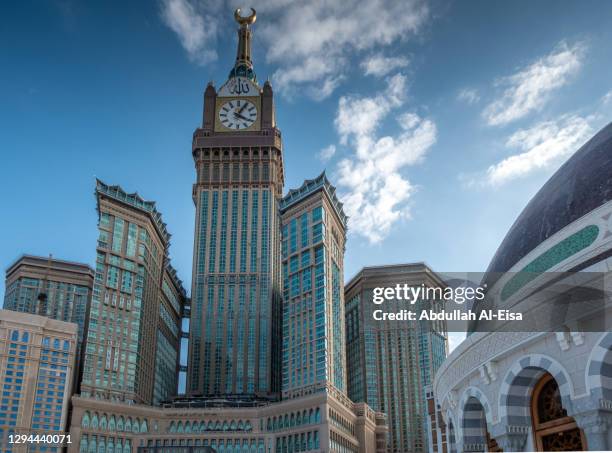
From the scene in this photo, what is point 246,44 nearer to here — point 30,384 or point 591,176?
point 30,384

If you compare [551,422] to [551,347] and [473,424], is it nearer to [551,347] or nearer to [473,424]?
[551,347]

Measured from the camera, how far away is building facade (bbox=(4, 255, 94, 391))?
445 feet

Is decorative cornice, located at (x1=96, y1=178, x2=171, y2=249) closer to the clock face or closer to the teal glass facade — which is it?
the teal glass facade

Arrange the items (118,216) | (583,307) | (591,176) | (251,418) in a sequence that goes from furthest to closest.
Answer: (118,216), (251,418), (591,176), (583,307)

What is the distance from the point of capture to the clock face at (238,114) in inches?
5659

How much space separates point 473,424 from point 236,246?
4247 inches

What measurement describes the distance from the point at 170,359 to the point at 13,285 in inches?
1374

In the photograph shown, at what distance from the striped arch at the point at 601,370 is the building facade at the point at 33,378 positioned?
3533 inches

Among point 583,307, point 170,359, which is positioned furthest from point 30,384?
point 583,307

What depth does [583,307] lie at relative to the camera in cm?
1877

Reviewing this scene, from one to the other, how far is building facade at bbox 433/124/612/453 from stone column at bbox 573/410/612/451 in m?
0.03

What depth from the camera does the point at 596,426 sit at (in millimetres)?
17812

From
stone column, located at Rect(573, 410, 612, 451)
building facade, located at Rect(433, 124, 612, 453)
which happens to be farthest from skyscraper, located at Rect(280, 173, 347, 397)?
stone column, located at Rect(573, 410, 612, 451)

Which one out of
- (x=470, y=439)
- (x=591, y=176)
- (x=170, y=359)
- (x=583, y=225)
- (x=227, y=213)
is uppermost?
(x=227, y=213)
